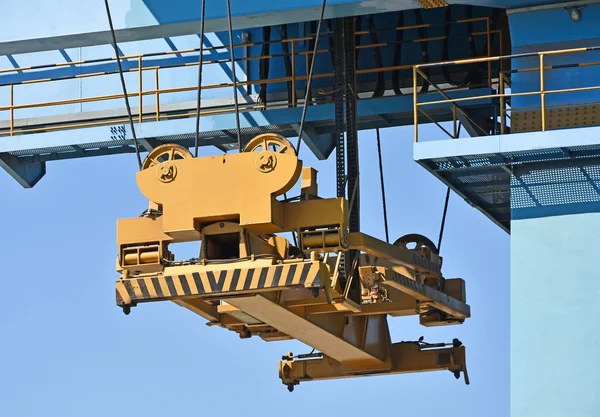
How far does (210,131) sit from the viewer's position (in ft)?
85.3

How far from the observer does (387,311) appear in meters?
24.5

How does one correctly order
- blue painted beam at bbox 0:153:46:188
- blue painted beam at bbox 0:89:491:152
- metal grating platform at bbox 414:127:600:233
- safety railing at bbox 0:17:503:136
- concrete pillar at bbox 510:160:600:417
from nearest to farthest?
concrete pillar at bbox 510:160:600:417 → metal grating platform at bbox 414:127:600:233 → blue painted beam at bbox 0:89:491:152 → safety railing at bbox 0:17:503:136 → blue painted beam at bbox 0:153:46:188

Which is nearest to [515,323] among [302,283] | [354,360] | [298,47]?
[302,283]

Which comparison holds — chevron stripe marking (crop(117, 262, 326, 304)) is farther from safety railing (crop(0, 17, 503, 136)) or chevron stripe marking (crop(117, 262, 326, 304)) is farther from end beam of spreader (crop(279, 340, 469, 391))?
end beam of spreader (crop(279, 340, 469, 391))

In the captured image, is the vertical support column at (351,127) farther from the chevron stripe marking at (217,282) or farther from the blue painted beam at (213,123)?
the chevron stripe marking at (217,282)

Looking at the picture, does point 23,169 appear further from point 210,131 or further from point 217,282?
point 217,282

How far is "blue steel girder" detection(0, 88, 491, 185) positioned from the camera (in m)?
25.4

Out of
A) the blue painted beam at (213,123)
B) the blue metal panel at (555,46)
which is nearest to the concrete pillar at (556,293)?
the blue metal panel at (555,46)

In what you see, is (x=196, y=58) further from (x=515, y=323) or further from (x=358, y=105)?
(x=515, y=323)

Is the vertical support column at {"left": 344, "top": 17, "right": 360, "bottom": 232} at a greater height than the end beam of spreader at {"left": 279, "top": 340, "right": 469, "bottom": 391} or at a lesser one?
greater

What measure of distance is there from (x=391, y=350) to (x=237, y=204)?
5948mm

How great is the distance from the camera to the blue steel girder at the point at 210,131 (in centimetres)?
2541

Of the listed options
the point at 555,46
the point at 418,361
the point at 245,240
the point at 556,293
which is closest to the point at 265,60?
the point at 418,361

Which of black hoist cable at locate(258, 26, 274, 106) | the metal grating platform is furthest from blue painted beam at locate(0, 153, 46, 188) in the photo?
the metal grating platform
